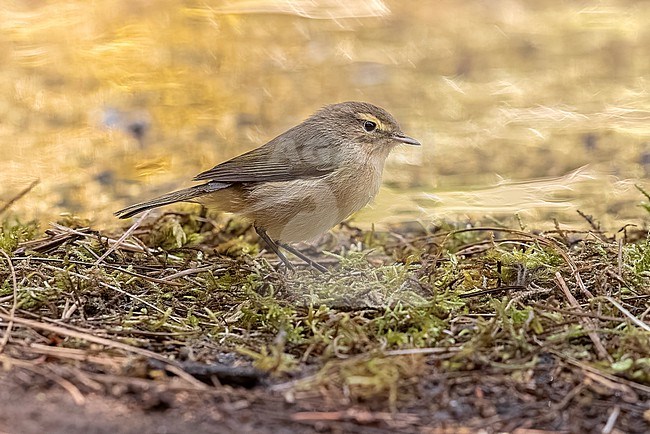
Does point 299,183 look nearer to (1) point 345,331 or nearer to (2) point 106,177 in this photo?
(1) point 345,331

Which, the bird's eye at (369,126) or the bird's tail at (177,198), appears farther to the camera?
the bird's eye at (369,126)

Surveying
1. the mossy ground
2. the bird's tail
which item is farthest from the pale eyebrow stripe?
the bird's tail

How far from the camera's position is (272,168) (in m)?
5.50

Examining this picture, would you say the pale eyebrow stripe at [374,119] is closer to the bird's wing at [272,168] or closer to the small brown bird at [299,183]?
the small brown bird at [299,183]

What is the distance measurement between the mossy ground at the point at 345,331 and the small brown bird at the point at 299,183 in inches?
11.3

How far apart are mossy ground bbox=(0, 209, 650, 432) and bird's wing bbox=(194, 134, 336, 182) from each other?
1.78 feet

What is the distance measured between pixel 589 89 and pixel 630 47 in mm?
1784

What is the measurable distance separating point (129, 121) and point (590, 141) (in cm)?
495

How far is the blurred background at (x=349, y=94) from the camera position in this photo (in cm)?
782

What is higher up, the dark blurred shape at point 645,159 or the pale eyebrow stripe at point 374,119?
the pale eyebrow stripe at point 374,119

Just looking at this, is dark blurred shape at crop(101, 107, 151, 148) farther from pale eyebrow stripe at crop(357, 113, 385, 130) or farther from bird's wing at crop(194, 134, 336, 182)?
pale eyebrow stripe at crop(357, 113, 385, 130)

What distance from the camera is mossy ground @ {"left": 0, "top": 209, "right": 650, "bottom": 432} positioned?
330 centimetres

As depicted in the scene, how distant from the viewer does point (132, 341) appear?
391 centimetres

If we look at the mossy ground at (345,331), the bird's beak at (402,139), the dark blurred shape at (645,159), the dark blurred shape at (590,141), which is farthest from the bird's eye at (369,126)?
the dark blurred shape at (590,141)
